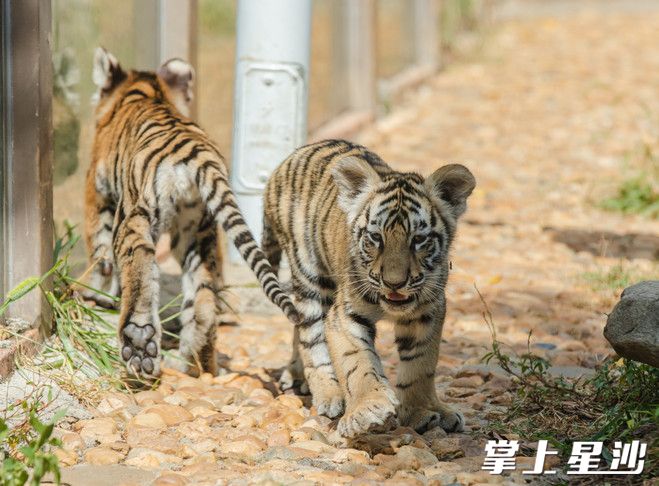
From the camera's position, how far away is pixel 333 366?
4.74 m

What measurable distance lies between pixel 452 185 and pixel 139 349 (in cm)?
151

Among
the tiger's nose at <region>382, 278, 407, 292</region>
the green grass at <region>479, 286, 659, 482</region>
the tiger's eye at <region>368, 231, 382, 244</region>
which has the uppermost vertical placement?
the tiger's eye at <region>368, 231, 382, 244</region>

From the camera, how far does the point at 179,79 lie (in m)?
6.17

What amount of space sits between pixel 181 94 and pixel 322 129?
436 centimetres

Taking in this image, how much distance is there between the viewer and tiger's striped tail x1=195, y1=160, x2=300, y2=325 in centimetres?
466

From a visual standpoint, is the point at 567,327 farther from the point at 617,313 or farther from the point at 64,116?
the point at 64,116

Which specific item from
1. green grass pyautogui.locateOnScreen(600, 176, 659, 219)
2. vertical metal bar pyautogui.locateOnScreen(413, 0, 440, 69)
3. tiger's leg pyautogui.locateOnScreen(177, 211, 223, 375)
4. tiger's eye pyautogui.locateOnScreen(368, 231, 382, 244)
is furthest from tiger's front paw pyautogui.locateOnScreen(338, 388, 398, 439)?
vertical metal bar pyautogui.locateOnScreen(413, 0, 440, 69)

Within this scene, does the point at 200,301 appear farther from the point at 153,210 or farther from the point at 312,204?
the point at 312,204

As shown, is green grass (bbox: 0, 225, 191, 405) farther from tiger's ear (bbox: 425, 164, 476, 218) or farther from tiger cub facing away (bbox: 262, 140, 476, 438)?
tiger's ear (bbox: 425, 164, 476, 218)

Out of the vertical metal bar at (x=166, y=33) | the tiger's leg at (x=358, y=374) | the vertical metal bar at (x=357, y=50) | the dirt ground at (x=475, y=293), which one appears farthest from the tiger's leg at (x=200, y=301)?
the vertical metal bar at (x=357, y=50)

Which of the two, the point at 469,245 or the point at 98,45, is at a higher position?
the point at 98,45

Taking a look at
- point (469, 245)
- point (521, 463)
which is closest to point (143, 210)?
point (521, 463)

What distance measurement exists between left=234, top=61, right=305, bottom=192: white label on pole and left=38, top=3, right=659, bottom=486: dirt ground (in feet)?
3.31

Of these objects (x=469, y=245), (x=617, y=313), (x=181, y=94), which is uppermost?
(x=181, y=94)
